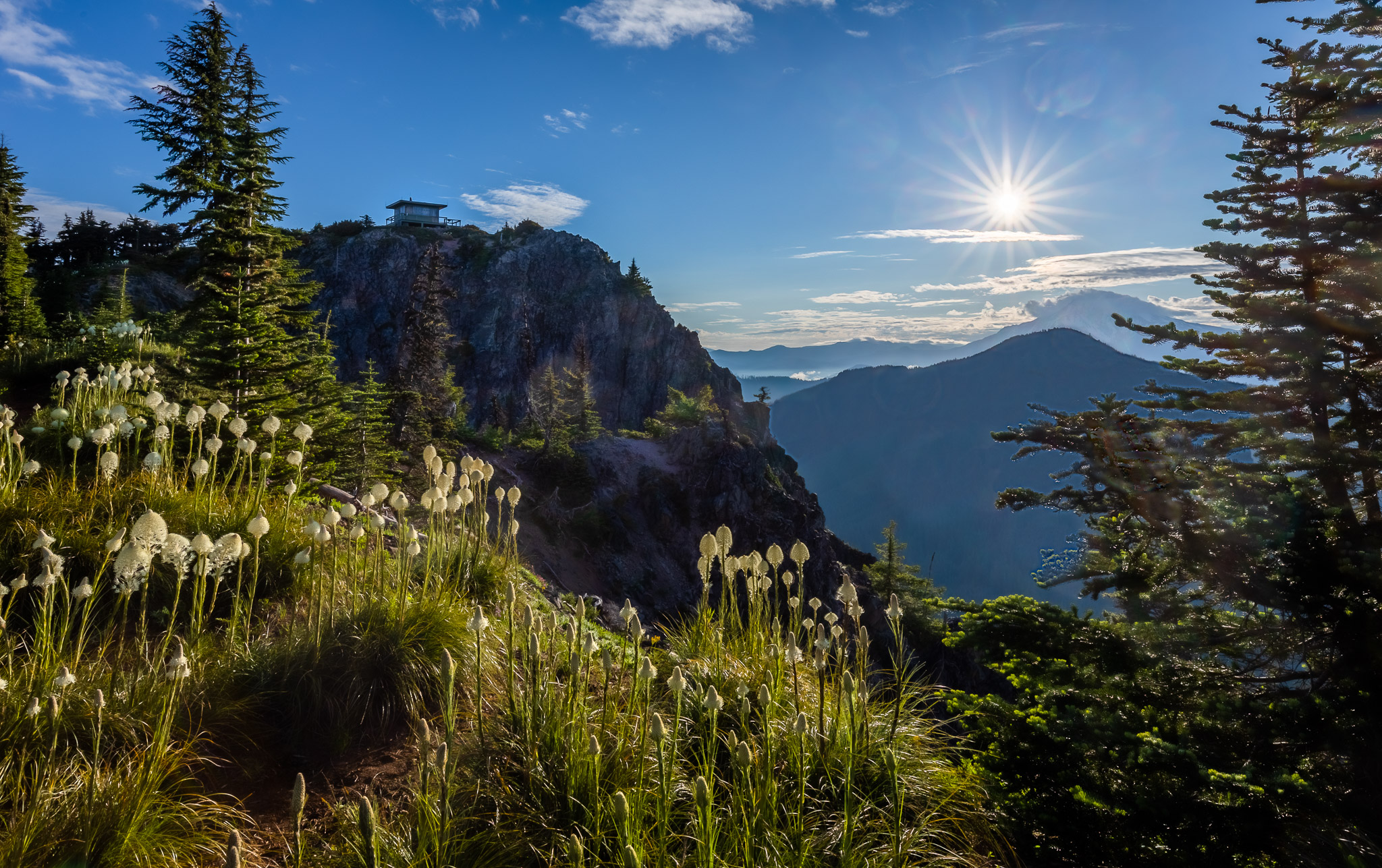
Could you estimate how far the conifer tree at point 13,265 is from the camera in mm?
18391

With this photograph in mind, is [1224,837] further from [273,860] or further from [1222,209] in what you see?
[1222,209]

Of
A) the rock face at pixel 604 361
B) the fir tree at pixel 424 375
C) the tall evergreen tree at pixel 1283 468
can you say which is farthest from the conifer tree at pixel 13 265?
the tall evergreen tree at pixel 1283 468

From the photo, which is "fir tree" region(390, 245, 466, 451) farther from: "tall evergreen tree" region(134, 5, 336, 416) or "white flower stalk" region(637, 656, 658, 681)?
"white flower stalk" region(637, 656, 658, 681)

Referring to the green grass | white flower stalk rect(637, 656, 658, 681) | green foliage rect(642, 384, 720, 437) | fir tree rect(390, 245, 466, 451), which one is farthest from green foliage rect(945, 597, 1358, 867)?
green foliage rect(642, 384, 720, 437)

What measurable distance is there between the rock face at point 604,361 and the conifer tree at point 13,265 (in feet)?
50.4

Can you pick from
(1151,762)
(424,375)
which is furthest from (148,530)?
(424,375)

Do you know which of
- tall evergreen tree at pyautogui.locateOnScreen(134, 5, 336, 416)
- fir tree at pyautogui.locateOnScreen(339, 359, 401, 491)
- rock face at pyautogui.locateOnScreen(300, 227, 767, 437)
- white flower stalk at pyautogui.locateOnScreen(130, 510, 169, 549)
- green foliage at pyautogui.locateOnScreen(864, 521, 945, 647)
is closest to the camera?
white flower stalk at pyautogui.locateOnScreen(130, 510, 169, 549)

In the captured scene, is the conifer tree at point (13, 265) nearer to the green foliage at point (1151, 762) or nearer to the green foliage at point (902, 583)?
the green foliage at point (1151, 762)

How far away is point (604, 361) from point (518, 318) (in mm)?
8287

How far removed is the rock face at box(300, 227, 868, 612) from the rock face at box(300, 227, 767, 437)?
0.12m

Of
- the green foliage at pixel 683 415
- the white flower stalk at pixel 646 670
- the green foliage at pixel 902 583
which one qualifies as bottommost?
the green foliage at pixel 902 583

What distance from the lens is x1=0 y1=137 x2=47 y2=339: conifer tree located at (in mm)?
18391

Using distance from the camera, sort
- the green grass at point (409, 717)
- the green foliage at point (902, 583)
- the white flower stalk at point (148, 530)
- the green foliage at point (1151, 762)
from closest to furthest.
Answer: the green grass at point (409, 717)
the white flower stalk at point (148, 530)
the green foliage at point (1151, 762)
the green foliage at point (902, 583)

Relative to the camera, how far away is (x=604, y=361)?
54719 mm
